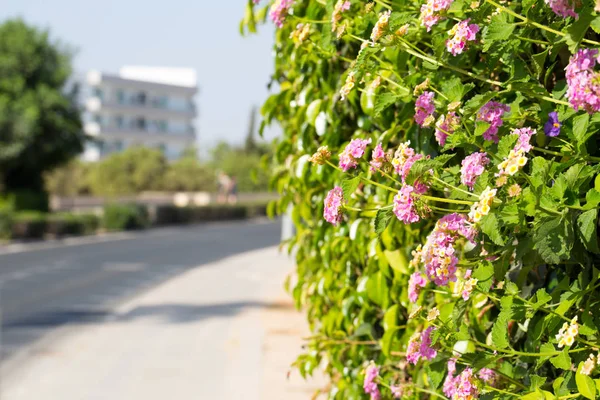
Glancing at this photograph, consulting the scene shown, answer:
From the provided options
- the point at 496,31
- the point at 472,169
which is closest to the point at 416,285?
A: the point at 472,169

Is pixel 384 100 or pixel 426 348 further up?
pixel 384 100

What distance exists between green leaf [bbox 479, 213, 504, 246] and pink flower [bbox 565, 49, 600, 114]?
0.92ft

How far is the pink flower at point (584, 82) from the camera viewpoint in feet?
5.56

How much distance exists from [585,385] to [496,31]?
2.57 ft

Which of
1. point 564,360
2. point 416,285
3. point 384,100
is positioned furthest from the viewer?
point 416,285

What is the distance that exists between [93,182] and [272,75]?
68.0 metres

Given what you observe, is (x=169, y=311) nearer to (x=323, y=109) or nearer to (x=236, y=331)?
(x=236, y=331)

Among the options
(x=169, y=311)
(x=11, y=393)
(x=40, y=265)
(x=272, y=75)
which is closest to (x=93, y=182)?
(x=40, y=265)

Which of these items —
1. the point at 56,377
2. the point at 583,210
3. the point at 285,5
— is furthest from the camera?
the point at 56,377

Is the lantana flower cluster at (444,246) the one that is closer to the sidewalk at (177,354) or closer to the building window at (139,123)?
the sidewalk at (177,354)

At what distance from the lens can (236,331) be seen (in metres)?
10.6

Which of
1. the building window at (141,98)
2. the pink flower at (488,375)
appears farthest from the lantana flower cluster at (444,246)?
the building window at (141,98)

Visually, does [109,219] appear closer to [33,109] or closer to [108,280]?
[33,109]

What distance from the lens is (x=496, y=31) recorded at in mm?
1950
